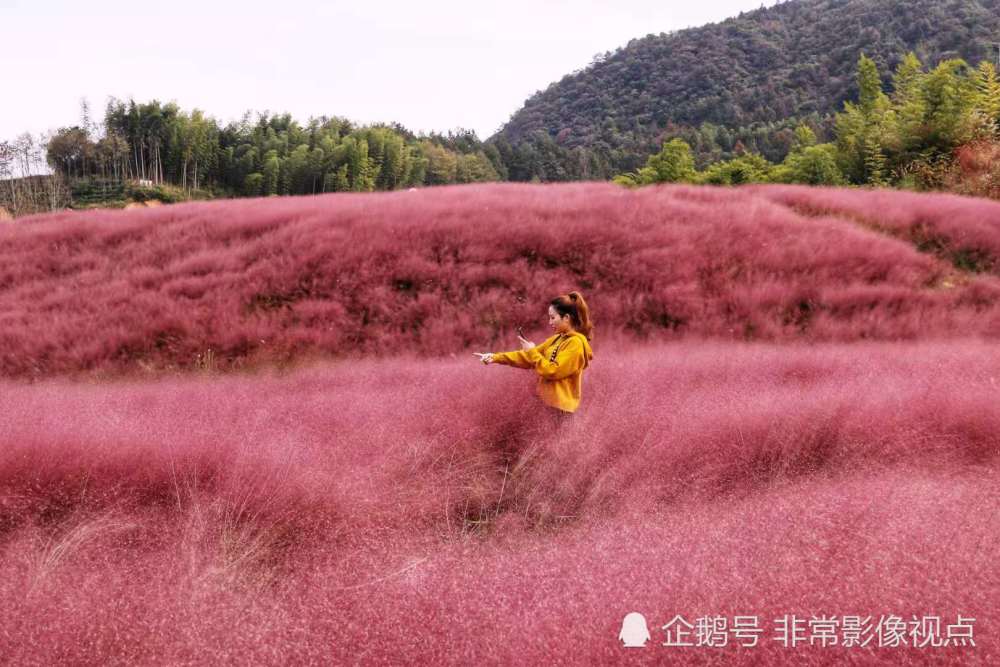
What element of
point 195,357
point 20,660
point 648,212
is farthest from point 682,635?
point 648,212

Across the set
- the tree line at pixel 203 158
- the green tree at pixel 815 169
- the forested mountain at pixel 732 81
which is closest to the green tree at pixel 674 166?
the green tree at pixel 815 169

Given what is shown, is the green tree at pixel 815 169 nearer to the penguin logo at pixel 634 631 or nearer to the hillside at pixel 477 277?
the hillside at pixel 477 277

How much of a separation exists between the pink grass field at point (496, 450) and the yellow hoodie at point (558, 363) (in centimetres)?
24

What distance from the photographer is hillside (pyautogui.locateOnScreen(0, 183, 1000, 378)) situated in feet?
23.8

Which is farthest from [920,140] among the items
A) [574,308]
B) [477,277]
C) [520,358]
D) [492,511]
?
[492,511]

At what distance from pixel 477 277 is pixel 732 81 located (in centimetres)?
11389

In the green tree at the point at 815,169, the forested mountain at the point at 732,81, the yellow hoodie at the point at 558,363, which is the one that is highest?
the forested mountain at the point at 732,81

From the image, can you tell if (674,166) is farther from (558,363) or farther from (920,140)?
(558,363)

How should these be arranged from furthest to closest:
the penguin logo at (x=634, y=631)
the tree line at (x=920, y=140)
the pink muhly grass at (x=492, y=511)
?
the tree line at (x=920, y=140), the pink muhly grass at (x=492, y=511), the penguin logo at (x=634, y=631)

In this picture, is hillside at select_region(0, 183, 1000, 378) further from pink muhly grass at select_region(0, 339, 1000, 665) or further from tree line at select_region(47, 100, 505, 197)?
tree line at select_region(47, 100, 505, 197)

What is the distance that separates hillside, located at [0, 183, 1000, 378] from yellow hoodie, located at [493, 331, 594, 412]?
301 centimetres

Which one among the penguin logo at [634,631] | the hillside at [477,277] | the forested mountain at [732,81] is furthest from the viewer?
the forested mountain at [732,81]

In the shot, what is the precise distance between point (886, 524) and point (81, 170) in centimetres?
8052

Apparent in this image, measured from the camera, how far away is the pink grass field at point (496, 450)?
6.07 ft
